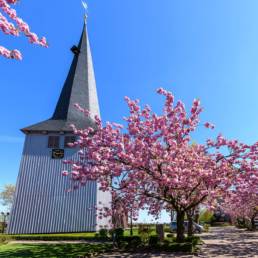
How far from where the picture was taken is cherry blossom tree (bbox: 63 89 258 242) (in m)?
12.0

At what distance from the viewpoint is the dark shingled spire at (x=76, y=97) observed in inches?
1125

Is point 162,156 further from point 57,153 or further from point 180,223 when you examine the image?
point 57,153

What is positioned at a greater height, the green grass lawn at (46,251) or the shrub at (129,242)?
the shrub at (129,242)

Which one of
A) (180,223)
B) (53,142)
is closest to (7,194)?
(53,142)

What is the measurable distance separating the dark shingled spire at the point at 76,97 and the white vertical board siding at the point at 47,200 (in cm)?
301

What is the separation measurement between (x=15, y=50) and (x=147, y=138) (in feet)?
30.5

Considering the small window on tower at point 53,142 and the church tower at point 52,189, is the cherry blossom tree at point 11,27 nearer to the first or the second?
the church tower at point 52,189

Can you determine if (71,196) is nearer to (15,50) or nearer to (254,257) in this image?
(254,257)

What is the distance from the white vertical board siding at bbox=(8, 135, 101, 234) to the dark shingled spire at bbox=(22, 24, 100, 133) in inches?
119

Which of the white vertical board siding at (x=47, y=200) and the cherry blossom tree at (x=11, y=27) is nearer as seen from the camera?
the cherry blossom tree at (x=11, y=27)

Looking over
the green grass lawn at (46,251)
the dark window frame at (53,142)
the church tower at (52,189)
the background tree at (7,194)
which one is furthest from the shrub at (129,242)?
the background tree at (7,194)

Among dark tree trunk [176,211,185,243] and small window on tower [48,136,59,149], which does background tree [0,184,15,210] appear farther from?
dark tree trunk [176,211,185,243]

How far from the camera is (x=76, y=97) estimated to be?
98.7 ft

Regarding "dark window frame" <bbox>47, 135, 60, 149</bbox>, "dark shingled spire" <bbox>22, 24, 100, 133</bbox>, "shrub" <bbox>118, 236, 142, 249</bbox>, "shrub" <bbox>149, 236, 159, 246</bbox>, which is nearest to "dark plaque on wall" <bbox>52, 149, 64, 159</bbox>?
"dark window frame" <bbox>47, 135, 60, 149</bbox>
